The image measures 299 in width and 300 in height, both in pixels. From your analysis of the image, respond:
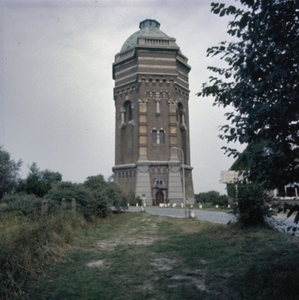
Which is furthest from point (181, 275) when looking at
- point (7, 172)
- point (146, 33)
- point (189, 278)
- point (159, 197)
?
point (146, 33)

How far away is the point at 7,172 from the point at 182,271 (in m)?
34.5

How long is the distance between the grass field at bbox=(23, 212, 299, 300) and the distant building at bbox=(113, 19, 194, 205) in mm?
36260

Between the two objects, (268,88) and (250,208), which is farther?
(250,208)

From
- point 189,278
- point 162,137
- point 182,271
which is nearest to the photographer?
point 189,278

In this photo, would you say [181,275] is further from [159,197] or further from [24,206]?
[159,197]

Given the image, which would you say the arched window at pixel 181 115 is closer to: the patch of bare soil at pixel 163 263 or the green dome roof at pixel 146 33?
the green dome roof at pixel 146 33

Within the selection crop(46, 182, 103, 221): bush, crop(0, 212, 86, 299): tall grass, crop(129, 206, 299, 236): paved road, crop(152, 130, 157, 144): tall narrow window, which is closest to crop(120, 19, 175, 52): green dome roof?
crop(152, 130, 157, 144): tall narrow window

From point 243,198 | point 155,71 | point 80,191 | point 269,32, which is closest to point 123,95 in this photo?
point 155,71

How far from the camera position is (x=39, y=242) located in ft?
26.4

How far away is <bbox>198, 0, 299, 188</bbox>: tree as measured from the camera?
12.1 feet

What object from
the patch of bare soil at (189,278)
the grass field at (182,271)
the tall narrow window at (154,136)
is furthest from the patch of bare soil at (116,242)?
the tall narrow window at (154,136)

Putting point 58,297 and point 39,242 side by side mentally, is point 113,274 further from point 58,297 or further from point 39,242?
point 39,242

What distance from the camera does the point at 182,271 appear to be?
6.95m

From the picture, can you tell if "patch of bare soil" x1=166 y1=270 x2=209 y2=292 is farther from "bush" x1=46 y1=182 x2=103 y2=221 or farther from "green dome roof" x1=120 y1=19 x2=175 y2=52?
"green dome roof" x1=120 y1=19 x2=175 y2=52
